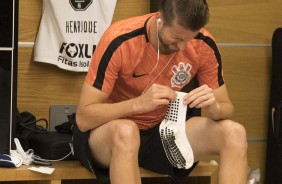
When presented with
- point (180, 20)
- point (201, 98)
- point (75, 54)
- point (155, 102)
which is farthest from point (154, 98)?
point (75, 54)

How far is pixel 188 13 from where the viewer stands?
6.66ft

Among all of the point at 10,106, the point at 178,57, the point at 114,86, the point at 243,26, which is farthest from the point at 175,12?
the point at 243,26

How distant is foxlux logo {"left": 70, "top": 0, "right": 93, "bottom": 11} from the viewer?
284 centimetres

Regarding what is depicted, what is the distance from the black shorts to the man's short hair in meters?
0.44

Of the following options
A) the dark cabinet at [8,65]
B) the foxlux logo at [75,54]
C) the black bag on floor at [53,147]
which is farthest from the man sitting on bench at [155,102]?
the foxlux logo at [75,54]

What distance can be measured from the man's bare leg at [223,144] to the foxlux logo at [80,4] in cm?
84

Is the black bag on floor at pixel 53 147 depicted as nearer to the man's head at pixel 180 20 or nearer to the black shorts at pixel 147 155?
the black shorts at pixel 147 155

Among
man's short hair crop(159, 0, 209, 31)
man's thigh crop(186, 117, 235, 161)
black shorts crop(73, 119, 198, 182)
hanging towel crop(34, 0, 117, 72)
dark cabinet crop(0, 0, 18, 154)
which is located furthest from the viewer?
hanging towel crop(34, 0, 117, 72)

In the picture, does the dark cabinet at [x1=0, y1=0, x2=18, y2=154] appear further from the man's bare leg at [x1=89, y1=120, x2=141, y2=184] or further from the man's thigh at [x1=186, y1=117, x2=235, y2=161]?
the man's thigh at [x1=186, y1=117, x2=235, y2=161]

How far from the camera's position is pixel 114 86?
92.7 inches

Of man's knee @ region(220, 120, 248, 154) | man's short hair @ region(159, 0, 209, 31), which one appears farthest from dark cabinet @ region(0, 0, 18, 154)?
man's knee @ region(220, 120, 248, 154)

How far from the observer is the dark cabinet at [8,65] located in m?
2.39

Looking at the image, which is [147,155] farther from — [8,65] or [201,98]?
[8,65]

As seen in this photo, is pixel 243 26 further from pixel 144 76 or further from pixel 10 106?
pixel 10 106
